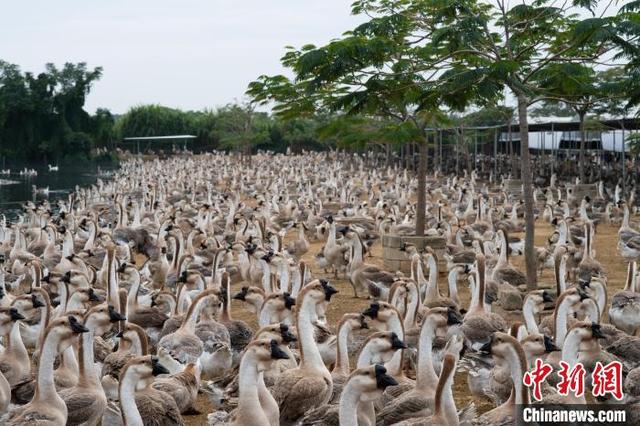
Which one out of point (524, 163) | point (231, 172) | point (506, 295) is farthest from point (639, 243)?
point (231, 172)

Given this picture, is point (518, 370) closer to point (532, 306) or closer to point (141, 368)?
point (141, 368)

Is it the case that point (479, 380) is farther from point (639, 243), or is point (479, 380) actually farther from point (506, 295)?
point (639, 243)

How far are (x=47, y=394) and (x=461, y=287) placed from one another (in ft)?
33.0

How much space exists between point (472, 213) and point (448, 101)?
1336cm

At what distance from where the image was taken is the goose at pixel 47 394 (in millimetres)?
6244

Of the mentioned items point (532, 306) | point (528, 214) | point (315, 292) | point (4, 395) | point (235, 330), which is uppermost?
point (528, 214)

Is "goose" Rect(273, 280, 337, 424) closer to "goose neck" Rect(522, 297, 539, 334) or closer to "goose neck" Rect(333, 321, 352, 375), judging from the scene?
"goose neck" Rect(333, 321, 352, 375)

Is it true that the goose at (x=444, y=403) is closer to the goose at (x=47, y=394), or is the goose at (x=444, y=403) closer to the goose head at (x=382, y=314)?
the goose head at (x=382, y=314)

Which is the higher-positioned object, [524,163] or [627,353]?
[524,163]

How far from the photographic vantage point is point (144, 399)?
662 cm

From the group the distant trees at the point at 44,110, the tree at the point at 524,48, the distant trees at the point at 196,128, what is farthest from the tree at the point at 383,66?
the distant trees at the point at 196,128

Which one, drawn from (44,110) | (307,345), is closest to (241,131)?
(44,110)

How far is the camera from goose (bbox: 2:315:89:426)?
6244 mm

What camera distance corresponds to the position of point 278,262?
13070 mm
